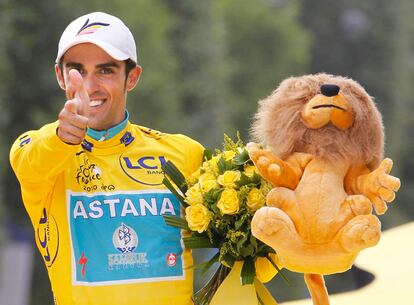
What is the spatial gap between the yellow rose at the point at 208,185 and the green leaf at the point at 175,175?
141 millimetres

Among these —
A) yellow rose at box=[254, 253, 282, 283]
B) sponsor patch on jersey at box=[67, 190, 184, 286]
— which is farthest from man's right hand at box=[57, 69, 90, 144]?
yellow rose at box=[254, 253, 282, 283]

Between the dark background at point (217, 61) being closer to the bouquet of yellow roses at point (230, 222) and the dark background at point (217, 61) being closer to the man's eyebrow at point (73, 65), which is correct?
the bouquet of yellow roses at point (230, 222)

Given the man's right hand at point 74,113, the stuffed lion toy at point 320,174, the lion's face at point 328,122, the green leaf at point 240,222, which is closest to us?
the stuffed lion toy at point 320,174

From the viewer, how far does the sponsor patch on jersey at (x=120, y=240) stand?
191 inches

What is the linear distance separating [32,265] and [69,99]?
13403mm

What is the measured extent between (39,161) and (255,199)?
29.0 inches

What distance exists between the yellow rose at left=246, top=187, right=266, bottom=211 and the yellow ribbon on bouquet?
26cm

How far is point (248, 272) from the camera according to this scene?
4.80 m

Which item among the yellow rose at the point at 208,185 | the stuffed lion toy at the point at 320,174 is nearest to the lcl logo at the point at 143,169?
the yellow rose at the point at 208,185

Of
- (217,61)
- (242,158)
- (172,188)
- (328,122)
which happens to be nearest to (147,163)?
(172,188)

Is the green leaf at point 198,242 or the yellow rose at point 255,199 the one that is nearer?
the yellow rose at point 255,199

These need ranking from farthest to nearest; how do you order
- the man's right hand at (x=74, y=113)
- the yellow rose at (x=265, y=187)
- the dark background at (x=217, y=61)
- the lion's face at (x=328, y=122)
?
the dark background at (x=217, y=61) < the yellow rose at (x=265, y=187) < the man's right hand at (x=74, y=113) < the lion's face at (x=328, y=122)

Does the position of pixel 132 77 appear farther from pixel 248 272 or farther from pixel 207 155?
pixel 248 272

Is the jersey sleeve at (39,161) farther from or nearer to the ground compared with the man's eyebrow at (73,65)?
nearer to the ground
